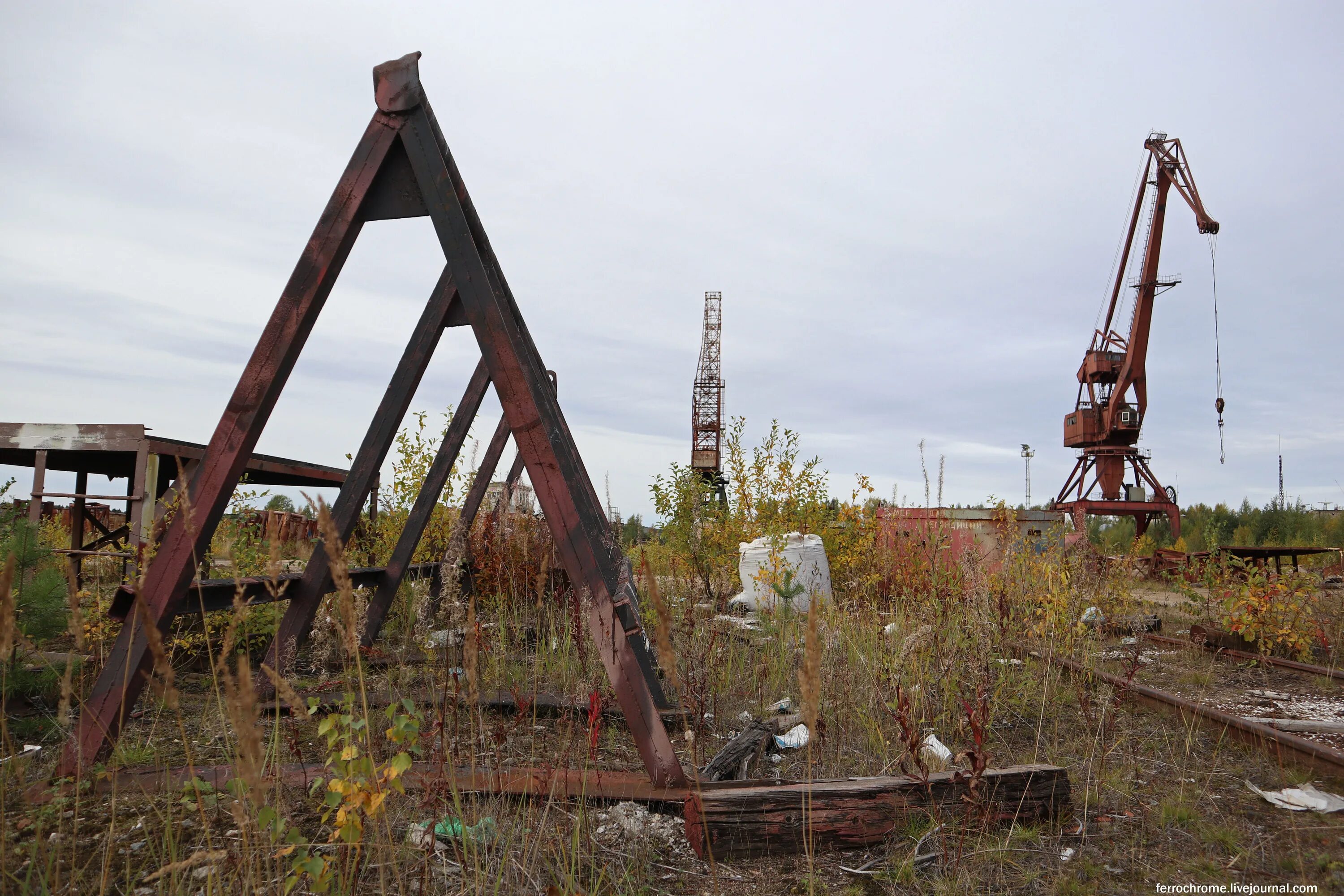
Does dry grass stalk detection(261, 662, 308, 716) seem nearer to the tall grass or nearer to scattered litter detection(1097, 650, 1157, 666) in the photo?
the tall grass

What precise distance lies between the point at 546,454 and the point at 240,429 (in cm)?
117

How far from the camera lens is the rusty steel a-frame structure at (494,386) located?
2488mm

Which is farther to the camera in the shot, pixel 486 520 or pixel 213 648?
pixel 486 520

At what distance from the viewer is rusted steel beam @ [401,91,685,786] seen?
2447 millimetres

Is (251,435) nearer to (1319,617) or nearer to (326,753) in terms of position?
(326,753)

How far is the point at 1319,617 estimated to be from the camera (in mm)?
6621

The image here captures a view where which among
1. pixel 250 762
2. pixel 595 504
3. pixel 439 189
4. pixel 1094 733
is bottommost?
pixel 1094 733

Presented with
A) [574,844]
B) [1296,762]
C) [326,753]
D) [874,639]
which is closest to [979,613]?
[874,639]

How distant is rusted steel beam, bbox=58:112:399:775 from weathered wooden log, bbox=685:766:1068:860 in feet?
6.50

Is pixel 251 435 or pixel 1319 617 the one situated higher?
pixel 251 435

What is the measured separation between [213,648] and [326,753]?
2.78 m

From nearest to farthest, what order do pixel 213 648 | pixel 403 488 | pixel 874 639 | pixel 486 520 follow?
pixel 874 639 < pixel 213 648 < pixel 486 520 < pixel 403 488

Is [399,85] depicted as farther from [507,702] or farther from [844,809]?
[844,809]

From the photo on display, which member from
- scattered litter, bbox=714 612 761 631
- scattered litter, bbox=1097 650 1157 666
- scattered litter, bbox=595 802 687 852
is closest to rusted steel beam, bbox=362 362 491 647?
scattered litter, bbox=714 612 761 631
